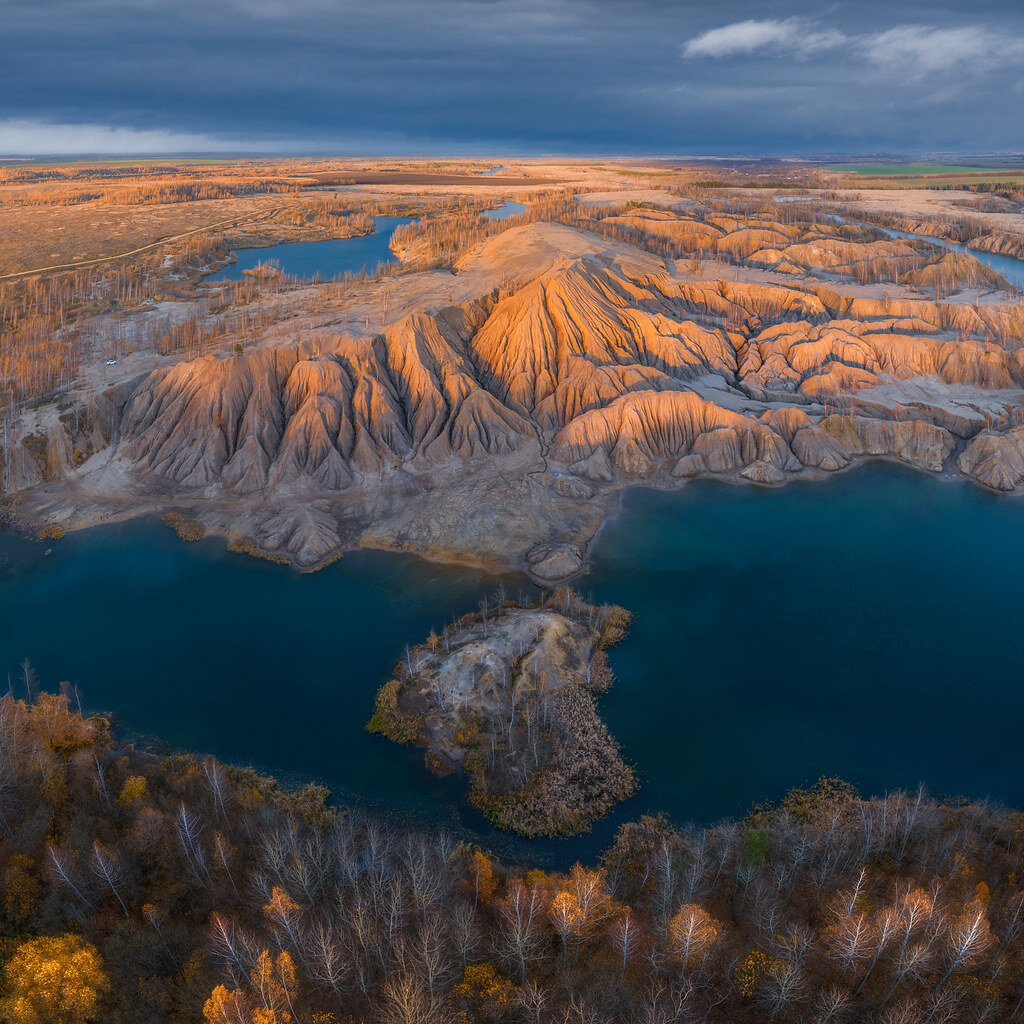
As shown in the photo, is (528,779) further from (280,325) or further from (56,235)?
(56,235)

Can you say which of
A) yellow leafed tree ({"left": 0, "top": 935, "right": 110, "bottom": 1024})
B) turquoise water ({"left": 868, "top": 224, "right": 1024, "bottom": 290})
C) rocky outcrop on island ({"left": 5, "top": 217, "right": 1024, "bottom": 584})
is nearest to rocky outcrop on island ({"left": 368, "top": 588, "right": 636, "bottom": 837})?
rocky outcrop on island ({"left": 5, "top": 217, "right": 1024, "bottom": 584})

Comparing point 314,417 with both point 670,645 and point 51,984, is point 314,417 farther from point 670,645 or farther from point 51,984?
point 51,984

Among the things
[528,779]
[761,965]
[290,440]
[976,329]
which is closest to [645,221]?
[976,329]

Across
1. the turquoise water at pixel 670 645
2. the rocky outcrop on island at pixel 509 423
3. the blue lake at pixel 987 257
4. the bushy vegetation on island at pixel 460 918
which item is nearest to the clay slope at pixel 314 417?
the rocky outcrop on island at pixel 509 423

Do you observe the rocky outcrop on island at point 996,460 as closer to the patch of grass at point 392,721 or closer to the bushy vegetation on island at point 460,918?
the bushy vegetation on island at point 460,918

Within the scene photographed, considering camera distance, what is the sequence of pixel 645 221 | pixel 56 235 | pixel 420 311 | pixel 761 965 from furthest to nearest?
1. pixel 56 235
2. pixel 645 221
3. pixel 420 311
4. pixel 761 965

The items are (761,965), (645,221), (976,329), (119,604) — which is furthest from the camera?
(645,221)
